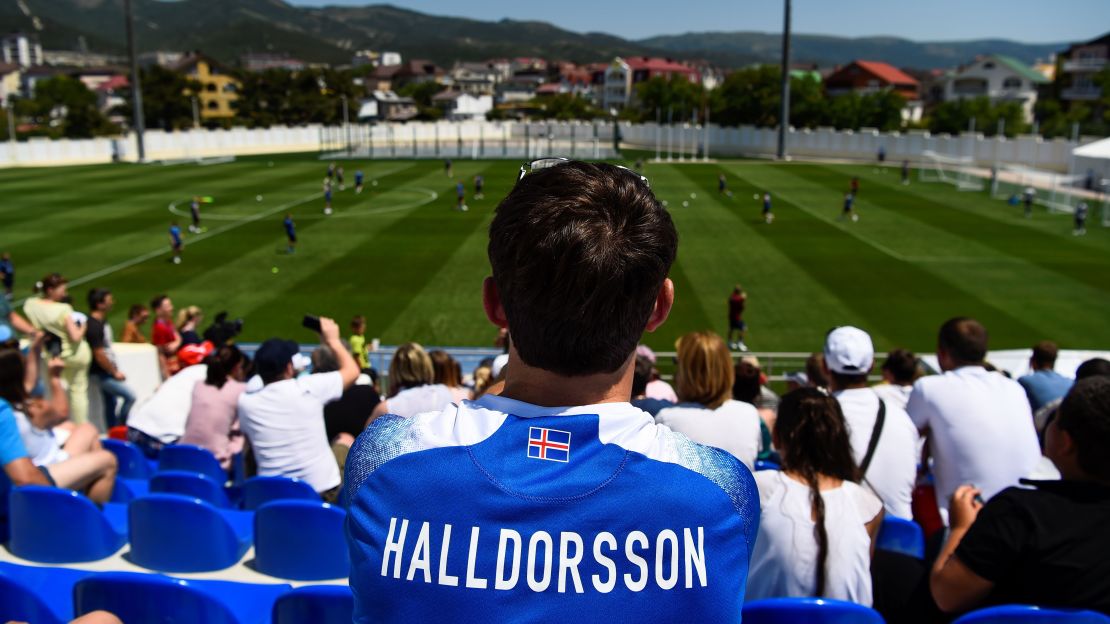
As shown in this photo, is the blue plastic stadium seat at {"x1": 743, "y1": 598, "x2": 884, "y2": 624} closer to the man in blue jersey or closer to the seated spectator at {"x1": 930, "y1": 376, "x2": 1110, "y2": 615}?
the seated spectator at {"x1": 930, "y1": 376, "x2": 1110, "y2": 615}

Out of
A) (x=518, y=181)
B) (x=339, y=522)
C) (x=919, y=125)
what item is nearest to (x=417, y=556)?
(x=518, y=181)

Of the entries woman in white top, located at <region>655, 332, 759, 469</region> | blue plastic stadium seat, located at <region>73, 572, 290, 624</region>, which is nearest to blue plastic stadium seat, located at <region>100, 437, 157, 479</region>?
blue plastic stadium seat, located at <region>73, 572, 290, 624</region>

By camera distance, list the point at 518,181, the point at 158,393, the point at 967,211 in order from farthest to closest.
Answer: the point at 967,211 → the point at 158,393 → the point at 518,181

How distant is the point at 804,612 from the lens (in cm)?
311

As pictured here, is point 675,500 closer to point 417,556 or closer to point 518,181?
point 417,556

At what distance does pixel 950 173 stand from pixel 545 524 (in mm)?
57646

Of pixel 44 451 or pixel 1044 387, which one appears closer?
pixel 44 451

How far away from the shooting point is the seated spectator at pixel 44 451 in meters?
5.05

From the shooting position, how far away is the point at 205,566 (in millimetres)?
4996

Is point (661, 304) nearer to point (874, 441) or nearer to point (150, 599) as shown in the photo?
point (150, 599)

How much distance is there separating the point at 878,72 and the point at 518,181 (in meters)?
169

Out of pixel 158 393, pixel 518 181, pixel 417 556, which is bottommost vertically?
pixel 158 393

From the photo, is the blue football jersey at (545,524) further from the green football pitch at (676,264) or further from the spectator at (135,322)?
the spectator at (135,322)

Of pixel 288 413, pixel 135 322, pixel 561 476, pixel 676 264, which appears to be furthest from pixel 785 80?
pixel 561 476
